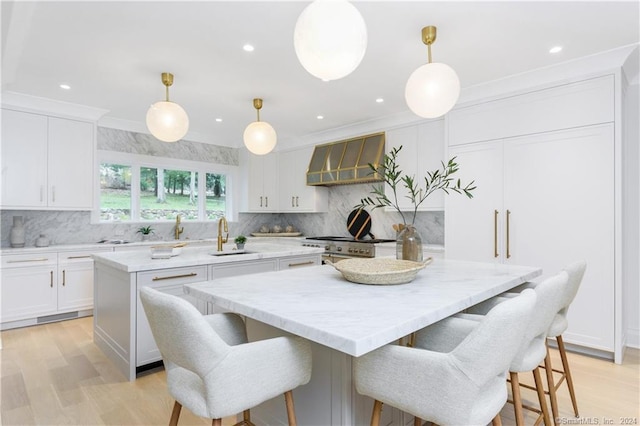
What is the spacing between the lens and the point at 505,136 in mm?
3346

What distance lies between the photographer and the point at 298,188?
576 cm

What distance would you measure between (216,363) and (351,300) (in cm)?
56

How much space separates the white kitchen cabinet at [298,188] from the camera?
559cm

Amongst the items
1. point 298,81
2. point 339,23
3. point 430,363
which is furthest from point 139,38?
point 430,363

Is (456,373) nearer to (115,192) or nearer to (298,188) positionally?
(298,188)

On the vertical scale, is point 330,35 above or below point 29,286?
above

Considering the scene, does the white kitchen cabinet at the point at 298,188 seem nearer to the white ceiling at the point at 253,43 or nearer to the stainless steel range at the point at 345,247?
the stainless steel range at the point at 345,247

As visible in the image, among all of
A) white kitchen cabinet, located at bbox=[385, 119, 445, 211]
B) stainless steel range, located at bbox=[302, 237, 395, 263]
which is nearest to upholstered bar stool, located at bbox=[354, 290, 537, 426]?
white kitchen cabinet, located at bbox=[385, 119, 445, 211]

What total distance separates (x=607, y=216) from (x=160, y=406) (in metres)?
3.62

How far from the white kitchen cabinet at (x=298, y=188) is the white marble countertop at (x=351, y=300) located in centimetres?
354

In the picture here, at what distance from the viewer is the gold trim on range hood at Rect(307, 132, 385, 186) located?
4.61 meters

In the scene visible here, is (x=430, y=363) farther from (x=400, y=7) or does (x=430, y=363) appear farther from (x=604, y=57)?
(x=604, y=57)

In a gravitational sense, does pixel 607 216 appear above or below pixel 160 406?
→ above

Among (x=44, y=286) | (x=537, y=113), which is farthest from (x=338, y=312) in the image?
(x=44, y=286)
